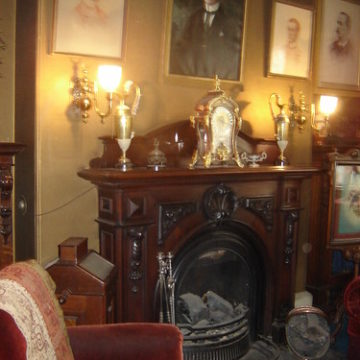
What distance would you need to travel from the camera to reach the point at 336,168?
3.53 meters

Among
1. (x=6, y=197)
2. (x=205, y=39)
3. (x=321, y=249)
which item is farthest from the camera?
(x=321, y=249)

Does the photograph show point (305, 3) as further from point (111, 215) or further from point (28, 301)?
point (28, 301)

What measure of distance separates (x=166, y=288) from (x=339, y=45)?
258cm

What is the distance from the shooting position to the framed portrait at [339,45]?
3781mm

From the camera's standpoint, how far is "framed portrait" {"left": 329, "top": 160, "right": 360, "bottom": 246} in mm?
3549

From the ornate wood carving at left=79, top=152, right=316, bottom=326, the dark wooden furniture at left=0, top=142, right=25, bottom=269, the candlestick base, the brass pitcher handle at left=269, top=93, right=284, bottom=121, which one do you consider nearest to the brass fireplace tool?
the ornate wood carving at left=79, top=152, right=316, bottom=326

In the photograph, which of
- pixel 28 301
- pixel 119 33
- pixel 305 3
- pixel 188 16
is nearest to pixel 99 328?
pixel 28 301

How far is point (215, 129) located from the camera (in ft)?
9.46

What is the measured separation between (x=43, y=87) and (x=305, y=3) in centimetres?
220

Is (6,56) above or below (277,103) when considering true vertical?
above

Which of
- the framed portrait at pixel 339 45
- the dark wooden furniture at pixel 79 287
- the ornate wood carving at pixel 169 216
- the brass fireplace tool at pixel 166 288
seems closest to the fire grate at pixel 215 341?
the brass fireplace tool at pixel 166 288

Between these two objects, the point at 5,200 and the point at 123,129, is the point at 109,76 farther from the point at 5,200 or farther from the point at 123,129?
the point at 5,200

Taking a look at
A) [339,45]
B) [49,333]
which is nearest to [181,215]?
[49,333]

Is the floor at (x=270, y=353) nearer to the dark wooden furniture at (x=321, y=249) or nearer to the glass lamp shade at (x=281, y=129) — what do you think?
the dark wooden furniture at (x=321, y=249)
